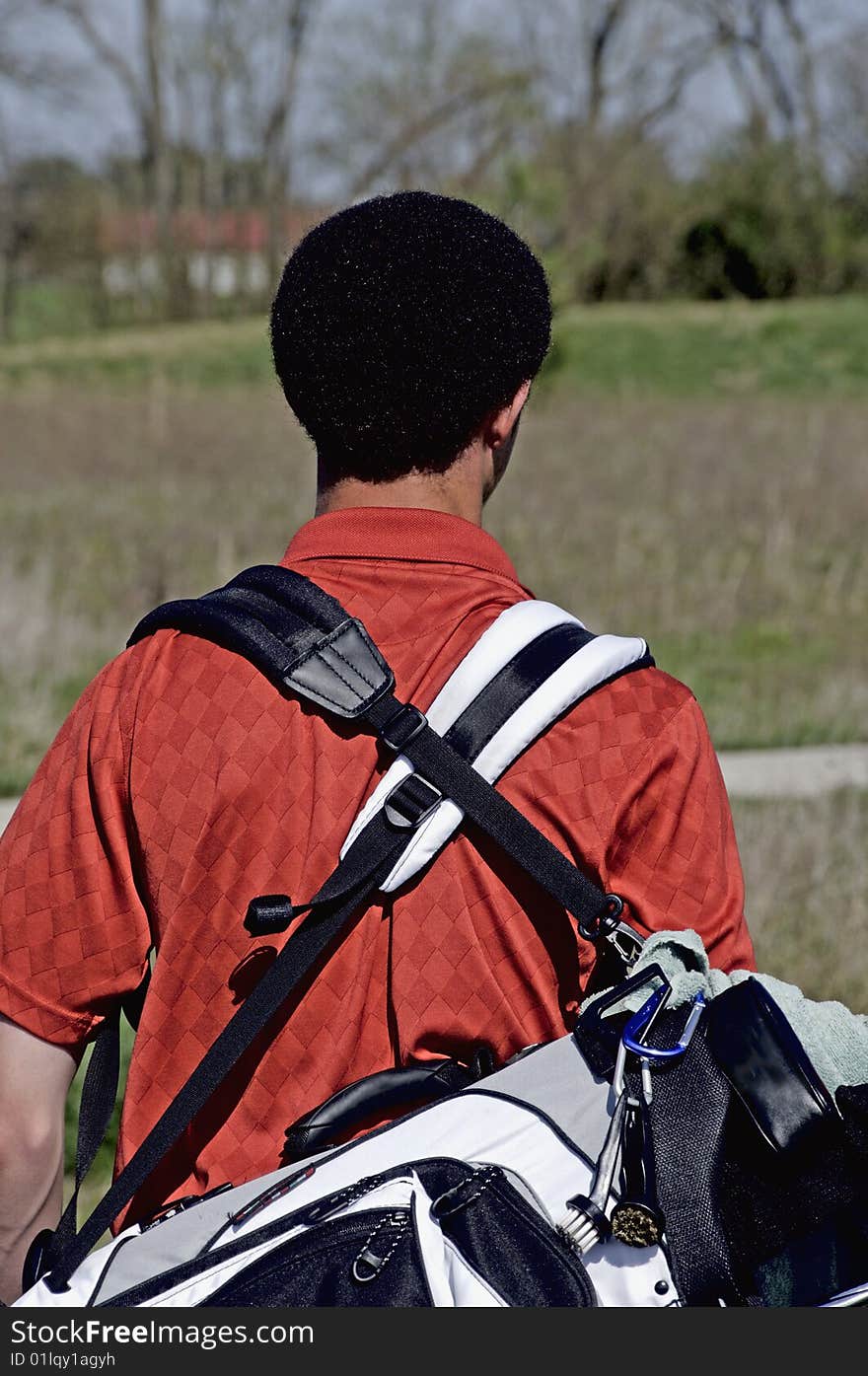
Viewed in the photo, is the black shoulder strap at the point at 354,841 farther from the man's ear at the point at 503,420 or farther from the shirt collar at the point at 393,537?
the man's ear at the point at 503,420

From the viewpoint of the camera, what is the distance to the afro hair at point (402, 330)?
62.4 inches

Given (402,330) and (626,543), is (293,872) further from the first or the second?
(626,543)

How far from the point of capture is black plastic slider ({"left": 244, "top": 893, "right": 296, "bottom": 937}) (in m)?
1.46

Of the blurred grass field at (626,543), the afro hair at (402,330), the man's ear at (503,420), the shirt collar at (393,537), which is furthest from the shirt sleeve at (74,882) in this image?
the blurred grass field at (626,543)

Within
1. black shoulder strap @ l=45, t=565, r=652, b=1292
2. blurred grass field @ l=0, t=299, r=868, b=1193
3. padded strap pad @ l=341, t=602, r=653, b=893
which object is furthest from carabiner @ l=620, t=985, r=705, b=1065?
blurred grass field @ l=0, t=299, r=868, b=1193

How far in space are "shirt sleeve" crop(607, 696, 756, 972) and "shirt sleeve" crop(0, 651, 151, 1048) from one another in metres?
0.52

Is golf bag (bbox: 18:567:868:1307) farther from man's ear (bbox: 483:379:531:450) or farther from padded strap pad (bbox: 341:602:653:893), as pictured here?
man's ear (bbox: 483:379:531:450)

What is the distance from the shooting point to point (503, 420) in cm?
169

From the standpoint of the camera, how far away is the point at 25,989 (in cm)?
159

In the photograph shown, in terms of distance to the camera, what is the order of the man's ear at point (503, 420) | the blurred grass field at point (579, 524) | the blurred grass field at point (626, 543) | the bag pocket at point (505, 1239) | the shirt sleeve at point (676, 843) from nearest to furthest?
the bag pocket at point (505, 1239), the shirt sleeve at point (676, 843), the man's ear at point (503, 420), the blurred grass field at point (626, 543), the blurred grass field at point (579, 524)

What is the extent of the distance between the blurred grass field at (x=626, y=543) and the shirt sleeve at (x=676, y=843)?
80 centimetres

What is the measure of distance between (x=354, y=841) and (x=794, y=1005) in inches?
17.6

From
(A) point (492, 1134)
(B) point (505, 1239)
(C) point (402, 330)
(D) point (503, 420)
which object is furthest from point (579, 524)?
(B) point (505, 1239)

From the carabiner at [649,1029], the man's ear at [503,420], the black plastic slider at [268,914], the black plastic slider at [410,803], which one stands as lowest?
the carabiner at [649,1029]
